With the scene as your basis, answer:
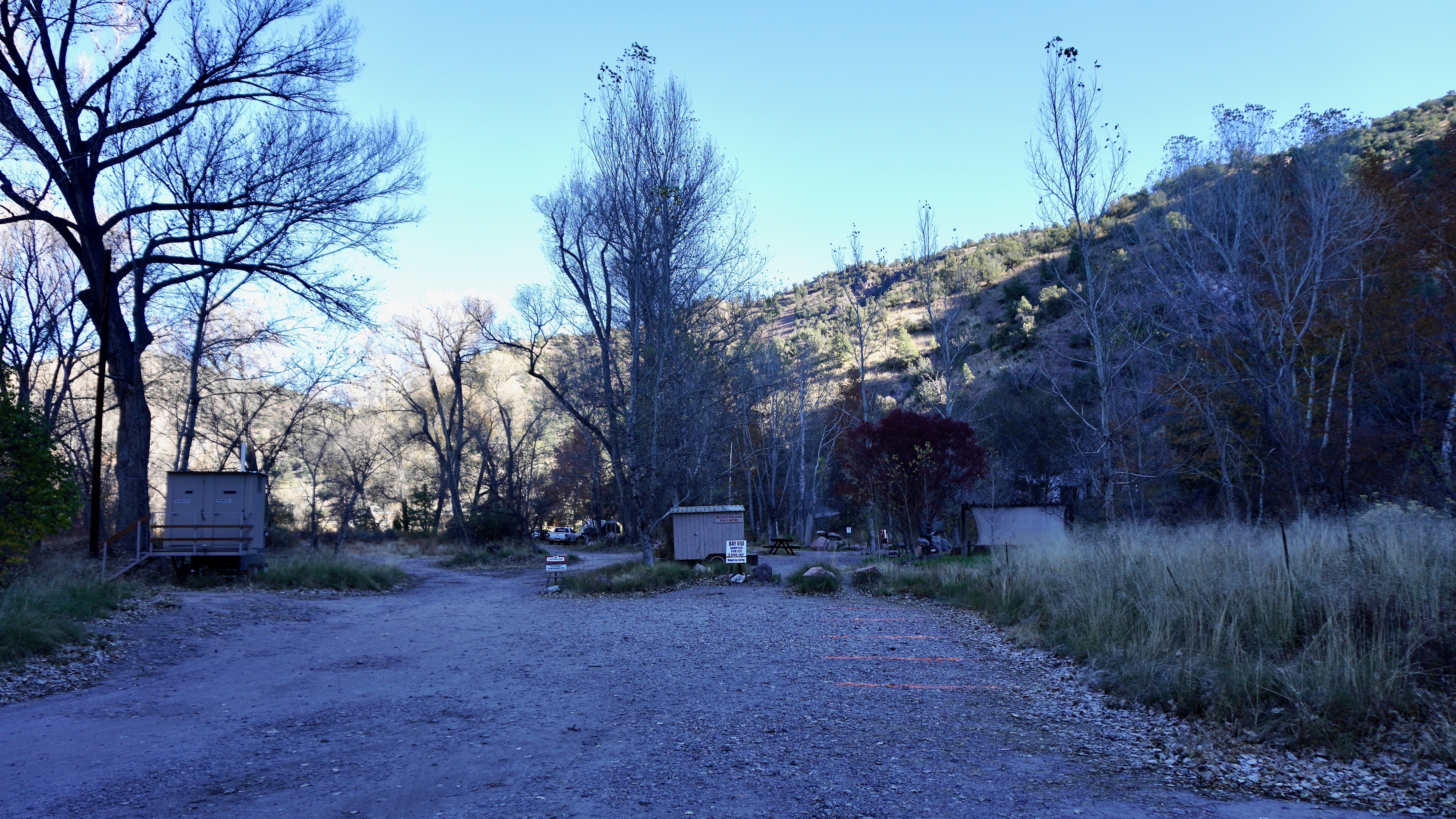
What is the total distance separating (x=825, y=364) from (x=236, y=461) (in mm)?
36627

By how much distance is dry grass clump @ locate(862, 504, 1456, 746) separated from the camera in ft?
18.8

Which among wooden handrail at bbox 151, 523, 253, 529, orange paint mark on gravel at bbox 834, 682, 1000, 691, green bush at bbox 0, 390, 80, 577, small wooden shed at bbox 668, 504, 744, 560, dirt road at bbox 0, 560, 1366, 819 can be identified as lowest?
orange paint mark on gravel at bbox 834, 682, 1000, 691

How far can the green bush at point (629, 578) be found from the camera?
1903 cm

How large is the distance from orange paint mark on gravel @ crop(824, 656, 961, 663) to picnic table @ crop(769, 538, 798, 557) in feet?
73.1

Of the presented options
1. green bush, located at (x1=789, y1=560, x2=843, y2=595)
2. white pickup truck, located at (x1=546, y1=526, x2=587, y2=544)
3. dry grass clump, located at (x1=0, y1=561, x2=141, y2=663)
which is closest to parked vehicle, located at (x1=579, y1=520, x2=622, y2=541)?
white pickup truck, located at (x1=546, y1=526, x2=587, y2=544)

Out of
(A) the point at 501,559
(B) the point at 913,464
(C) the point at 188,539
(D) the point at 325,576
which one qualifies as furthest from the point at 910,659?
(A) the point at 501,559

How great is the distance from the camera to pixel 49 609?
33.5ft

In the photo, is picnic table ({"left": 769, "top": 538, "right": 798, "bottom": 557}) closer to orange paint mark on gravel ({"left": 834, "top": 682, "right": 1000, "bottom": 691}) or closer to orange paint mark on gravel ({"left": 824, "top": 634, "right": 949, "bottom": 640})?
orange paint mark on gravel ({"left": 824, "top": 634, "right": 949, "bottom": 640})

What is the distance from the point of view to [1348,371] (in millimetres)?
24000

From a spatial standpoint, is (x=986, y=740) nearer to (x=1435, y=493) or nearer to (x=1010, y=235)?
(x=1435, y=493)

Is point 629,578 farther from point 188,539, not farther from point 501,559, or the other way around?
point 501,559

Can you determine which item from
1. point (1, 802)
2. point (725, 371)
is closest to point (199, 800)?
point (1, 802)

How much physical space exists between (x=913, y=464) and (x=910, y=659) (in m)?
14.9

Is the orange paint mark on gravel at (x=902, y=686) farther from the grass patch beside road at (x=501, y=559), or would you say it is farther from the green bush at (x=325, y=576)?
the grass patch beside road at (x=501, y=559)
